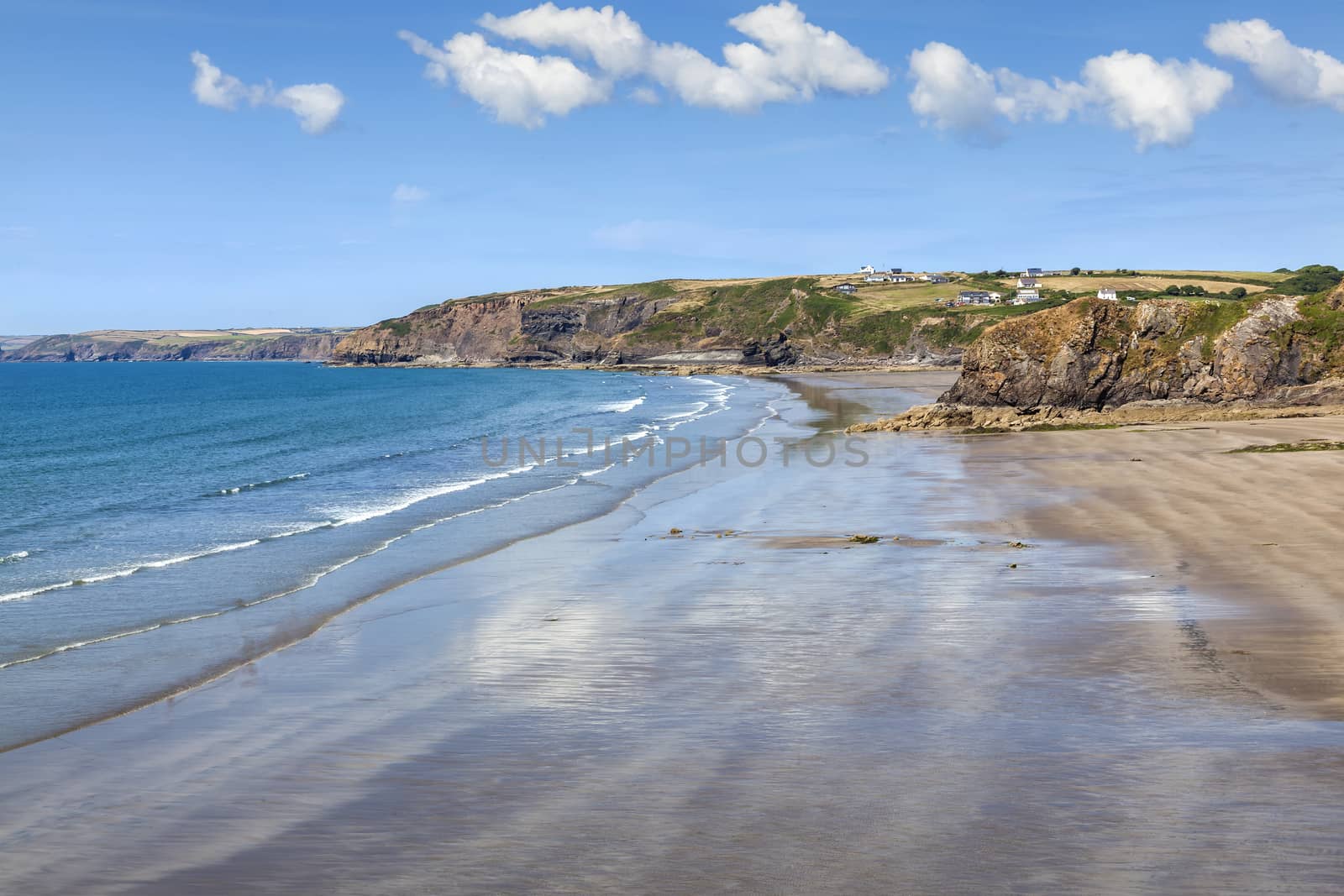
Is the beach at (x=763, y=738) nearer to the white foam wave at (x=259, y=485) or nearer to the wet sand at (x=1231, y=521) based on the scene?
the wet sand at (x=1231, y=521)

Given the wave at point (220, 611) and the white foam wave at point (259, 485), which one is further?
the white foam wave at point (259, 485)

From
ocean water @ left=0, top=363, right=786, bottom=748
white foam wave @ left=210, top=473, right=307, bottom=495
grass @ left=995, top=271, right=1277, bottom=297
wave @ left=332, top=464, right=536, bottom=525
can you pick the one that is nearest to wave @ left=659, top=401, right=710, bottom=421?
ocean water @ left=0, top=363, right=786, bottom=748

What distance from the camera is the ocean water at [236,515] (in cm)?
1681

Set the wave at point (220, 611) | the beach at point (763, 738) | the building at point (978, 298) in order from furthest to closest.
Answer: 1. the building at point (978, 298)
2. the wave at point (220, 611)
3. the beach at point (763, 738)

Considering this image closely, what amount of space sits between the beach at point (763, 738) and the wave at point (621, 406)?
210 ft

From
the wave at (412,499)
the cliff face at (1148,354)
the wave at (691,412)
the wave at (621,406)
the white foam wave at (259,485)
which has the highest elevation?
the cliff face at (1148,354)

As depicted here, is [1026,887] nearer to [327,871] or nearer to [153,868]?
[327,871]

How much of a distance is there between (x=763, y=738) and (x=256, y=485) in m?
33.4

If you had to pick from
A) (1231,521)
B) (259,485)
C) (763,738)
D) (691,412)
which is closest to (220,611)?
(763,738)

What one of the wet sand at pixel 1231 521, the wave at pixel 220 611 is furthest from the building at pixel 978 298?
the wave at pixel 220 611

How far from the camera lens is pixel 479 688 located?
46.1ft

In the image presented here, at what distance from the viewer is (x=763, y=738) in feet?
37.7

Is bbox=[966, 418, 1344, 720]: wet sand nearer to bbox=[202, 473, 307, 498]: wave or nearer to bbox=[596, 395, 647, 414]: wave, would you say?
bbox=[202, 473, 307, 498]: wave

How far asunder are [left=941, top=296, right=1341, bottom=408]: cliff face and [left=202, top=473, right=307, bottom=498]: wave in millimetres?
34090
